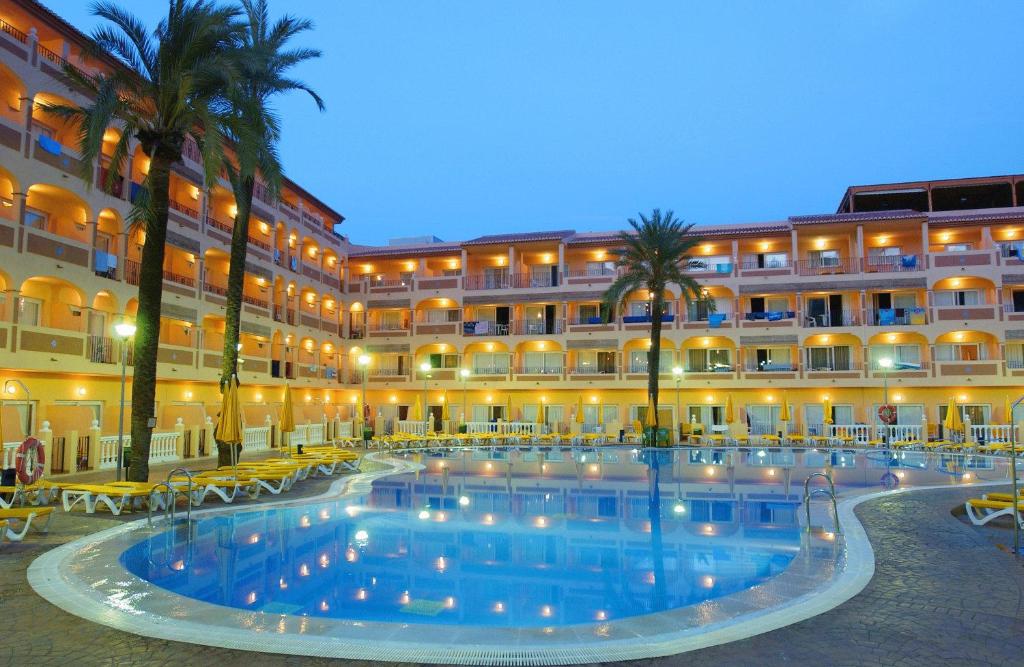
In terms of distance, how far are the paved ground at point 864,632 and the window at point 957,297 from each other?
115 ft

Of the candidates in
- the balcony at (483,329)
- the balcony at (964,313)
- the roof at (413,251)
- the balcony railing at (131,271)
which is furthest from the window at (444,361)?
the balcony at (964,313)

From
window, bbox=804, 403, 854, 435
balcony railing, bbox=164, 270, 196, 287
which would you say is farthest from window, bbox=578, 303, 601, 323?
balcony railing, bbox=164, 270, 196, 287

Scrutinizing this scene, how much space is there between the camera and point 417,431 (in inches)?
1597

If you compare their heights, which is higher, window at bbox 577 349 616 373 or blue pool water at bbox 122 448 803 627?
window at bbox 577 349 616 373

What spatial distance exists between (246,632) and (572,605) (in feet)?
12.3

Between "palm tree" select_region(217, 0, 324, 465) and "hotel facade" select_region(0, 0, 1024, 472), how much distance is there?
5.91 metres

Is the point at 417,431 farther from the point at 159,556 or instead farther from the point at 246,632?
the point at 246,632

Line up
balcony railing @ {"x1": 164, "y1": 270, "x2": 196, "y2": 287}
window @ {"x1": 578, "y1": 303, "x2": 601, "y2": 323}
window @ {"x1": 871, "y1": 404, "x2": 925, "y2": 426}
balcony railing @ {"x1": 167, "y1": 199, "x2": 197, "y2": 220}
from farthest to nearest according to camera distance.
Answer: window @ {"x1": 578, "y1": 303, "x2": 601, "y2": 323} < window @ {"x1": 871, "y1": 404, "x2": 925, "y2": 426} < balcony railing @ {"x1": 167, "y1": 199, "x2": 197, "y2": 220} < balcony railing @ {"x1": 164, "y1": 270, "x2": 196, "y2": 287}

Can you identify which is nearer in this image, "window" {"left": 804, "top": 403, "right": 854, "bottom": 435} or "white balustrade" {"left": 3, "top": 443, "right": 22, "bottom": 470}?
"white balustrade" {"left": 3, "top": 443, "right": 22, "bottom": 470}

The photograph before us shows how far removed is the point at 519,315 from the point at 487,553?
34.3 metres

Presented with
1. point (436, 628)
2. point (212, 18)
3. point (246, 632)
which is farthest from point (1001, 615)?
point (212, 18)

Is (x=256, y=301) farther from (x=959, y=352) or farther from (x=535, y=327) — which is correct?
(x=959, y=352)

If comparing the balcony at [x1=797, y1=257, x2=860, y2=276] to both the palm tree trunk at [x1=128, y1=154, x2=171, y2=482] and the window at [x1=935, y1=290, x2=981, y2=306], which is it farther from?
the palm tree trunk at [x1=128, y1=154, x2=171, y2=482]

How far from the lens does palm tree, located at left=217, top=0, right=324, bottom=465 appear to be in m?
17.1
